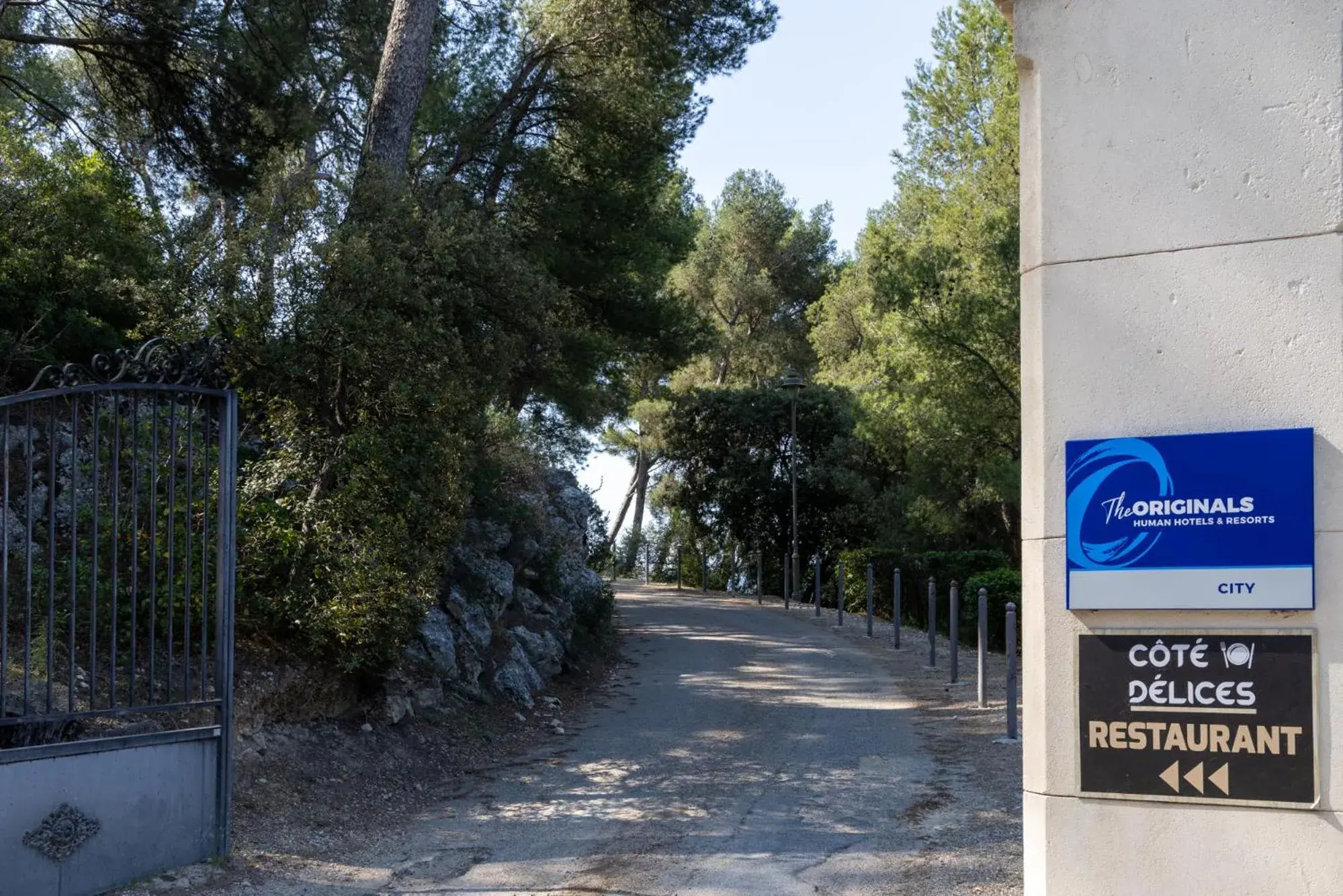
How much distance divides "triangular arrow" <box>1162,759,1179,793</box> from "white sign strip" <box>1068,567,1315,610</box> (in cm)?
61

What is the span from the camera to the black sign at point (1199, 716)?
4598 millimetres

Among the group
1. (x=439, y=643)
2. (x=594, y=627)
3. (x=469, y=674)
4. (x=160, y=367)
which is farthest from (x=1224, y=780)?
(x=594, y=627)

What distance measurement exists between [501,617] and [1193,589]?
34.6 ft

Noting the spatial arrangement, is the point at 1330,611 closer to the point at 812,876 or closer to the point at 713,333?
the point at 812,876

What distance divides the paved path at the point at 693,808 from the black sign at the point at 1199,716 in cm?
189

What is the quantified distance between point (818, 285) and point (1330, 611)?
41.9 metres

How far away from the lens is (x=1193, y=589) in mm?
4770

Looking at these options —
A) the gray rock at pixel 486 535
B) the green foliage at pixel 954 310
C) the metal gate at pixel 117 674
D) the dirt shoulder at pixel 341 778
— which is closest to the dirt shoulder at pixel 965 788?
the dirt shoulder at pixel 341 778

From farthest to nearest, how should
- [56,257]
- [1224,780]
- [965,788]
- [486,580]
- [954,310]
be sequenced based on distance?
[954,310] < [486,580] < [56,257] < [965,788] < [1224,780]

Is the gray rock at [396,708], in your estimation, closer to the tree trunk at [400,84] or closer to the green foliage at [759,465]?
the tree trunk at [400,84]

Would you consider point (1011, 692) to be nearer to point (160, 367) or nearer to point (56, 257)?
point (160, 367)

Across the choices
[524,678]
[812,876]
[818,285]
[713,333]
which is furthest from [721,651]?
[818,285]

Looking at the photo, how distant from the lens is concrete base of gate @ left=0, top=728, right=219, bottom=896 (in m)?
5.90

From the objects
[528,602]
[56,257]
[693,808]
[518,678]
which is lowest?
[693,808]
